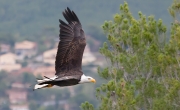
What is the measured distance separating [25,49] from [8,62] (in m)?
5.73

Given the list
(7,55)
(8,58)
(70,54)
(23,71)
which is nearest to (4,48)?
(7,55)

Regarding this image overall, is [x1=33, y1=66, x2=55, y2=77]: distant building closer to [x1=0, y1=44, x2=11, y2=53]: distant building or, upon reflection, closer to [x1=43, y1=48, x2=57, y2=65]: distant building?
[x1=43, y1=48, x2=57, y2=65]: distant building

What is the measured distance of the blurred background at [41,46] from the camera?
55.0 m

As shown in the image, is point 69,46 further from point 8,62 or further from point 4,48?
point 4,48

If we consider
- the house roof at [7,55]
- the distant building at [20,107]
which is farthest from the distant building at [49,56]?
the distant building at [20,107]

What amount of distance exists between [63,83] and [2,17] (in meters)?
74.5

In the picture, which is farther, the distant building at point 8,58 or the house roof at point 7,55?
the house roof at point 7,55

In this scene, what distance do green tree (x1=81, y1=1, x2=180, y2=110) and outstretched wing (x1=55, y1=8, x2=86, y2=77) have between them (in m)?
1.42

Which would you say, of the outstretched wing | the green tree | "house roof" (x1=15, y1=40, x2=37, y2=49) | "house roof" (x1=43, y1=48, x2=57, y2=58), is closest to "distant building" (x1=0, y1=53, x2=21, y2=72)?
"house roof" (x1=15, y1=40, x2=37, y2=49)

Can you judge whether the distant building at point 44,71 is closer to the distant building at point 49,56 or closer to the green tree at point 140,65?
the distant building at point 49,56

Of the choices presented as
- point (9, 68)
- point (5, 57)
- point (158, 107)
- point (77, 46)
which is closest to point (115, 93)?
point (158, 107)

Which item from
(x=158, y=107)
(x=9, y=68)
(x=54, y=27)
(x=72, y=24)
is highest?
(x=54, y=27)

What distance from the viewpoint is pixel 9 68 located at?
66.2 meters

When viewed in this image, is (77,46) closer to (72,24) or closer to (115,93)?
(72,24)
